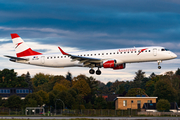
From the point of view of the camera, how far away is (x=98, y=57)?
209ft

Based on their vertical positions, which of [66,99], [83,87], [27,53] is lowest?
[66,99]

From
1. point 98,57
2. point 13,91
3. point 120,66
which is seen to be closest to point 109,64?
point 98,57

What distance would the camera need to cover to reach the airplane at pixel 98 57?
2400 inches

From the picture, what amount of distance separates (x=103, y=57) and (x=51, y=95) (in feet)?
230

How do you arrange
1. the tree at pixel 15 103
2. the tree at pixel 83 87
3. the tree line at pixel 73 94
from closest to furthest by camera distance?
the tree at pixel 15 103, the tree line at pixel 73 94, the tree at pixel 83 87

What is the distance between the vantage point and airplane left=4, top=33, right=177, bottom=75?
2400 inches

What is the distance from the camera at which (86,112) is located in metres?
93.0

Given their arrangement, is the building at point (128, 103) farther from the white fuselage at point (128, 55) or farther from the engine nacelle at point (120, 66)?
the white fuselage at point (128, 55)

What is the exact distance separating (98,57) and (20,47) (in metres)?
21.6

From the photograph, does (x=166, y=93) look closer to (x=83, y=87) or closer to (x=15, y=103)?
(x=83, y=87)

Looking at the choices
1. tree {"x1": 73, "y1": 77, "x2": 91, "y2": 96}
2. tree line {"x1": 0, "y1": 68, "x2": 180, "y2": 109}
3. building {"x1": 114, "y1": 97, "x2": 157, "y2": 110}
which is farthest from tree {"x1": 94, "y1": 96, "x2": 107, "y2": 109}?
tree {"x1": 73, "y1": 77, "x2": 91, "y2": 96}

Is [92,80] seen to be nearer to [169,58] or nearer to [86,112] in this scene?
[86,112]

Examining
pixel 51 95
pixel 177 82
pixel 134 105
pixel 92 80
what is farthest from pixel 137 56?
pixel 177 82

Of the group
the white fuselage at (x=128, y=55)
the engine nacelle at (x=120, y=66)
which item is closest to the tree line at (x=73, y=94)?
the white fuselage at (x=128, y=55)
